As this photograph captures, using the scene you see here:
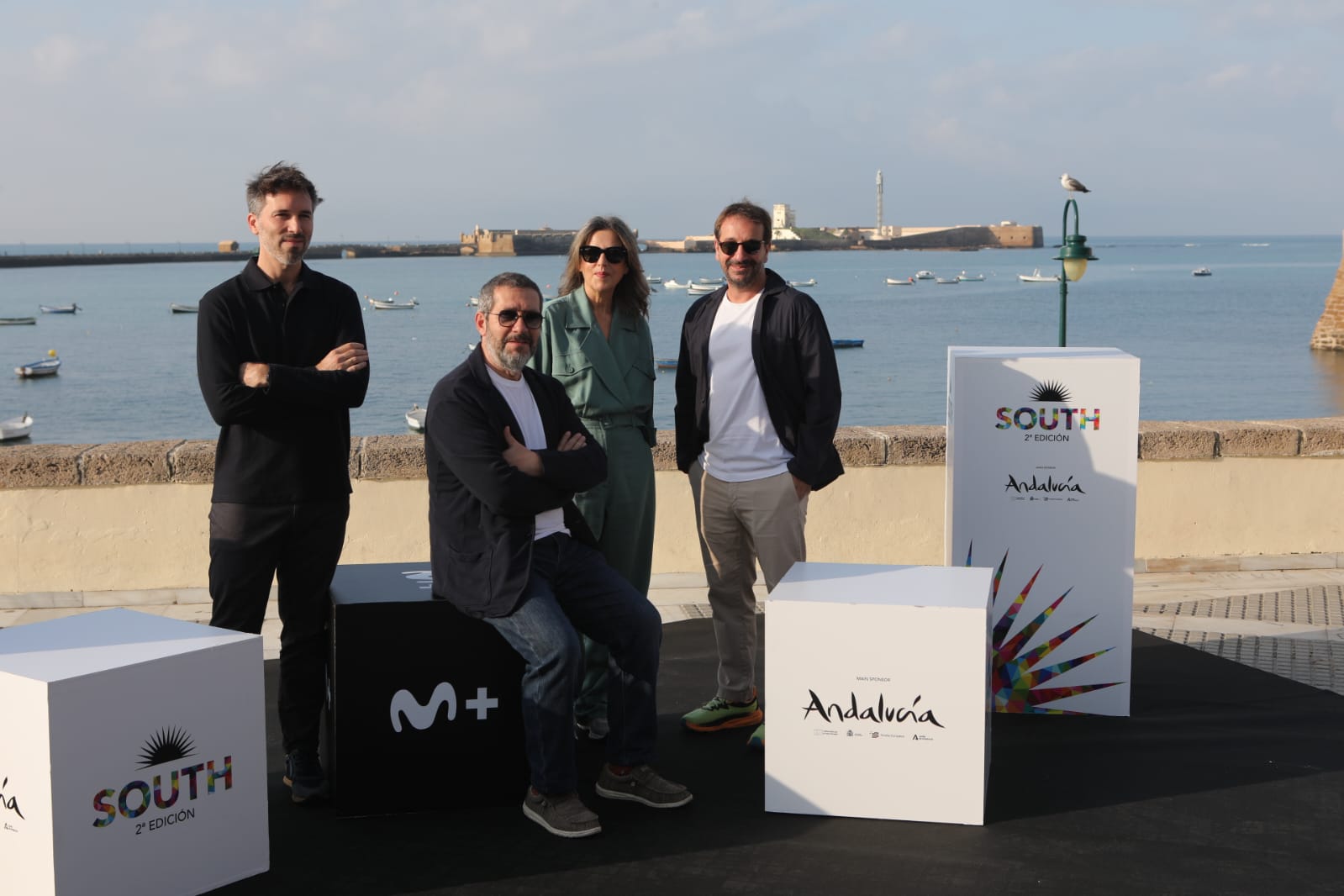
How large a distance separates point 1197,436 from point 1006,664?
2517 millimetres

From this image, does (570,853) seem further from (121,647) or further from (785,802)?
(121,647)

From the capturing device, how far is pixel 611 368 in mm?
4414

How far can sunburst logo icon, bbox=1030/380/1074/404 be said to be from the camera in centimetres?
478

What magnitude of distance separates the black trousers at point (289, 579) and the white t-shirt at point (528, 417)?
575 mm

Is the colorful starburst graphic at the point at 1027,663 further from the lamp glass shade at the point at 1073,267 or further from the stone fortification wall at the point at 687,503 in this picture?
the lamp glass shade at the point at 1073,267

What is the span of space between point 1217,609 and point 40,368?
5197cm

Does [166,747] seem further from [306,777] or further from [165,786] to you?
[306,777]

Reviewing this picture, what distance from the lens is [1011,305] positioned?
258 feet

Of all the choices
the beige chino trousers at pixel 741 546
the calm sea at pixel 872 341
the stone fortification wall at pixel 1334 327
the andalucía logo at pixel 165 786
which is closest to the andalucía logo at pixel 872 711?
the beige chino trousers at pixel 741 546

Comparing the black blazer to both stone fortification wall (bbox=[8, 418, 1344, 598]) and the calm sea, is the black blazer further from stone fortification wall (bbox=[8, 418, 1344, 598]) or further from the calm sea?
the calm sea

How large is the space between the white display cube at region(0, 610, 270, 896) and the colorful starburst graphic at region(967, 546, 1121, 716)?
2.63 meters

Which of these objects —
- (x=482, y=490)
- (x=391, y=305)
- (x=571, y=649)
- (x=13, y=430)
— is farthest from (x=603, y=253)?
(x=391, y=305)

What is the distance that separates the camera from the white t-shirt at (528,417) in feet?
12.8

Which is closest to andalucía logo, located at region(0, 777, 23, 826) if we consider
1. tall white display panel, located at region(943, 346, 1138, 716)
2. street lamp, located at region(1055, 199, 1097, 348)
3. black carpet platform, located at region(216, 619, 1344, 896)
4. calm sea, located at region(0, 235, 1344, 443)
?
black carpet platform, located at region(216, 619, 1344, 896)
